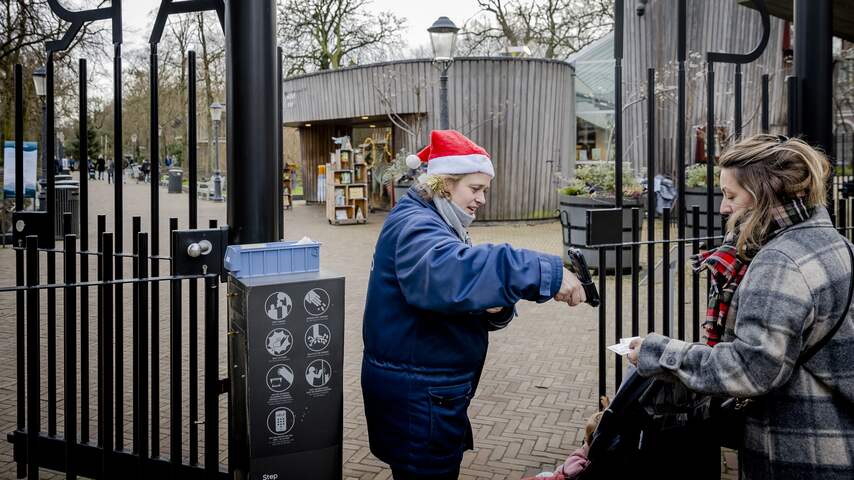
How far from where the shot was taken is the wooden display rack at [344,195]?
62.2 feet

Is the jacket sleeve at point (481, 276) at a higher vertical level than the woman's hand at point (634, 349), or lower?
higher

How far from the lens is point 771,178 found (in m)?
1.96

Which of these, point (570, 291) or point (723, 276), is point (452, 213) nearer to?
point (570, 291)

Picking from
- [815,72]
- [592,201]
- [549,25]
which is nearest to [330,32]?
[549,25]

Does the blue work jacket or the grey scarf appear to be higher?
the grey scarf

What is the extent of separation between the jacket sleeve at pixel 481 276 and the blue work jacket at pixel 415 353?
0.03 meters

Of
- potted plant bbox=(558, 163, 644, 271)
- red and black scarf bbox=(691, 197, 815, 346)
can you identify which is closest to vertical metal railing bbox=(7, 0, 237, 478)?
red and black scarf bbox=(691, 197, 815, 346)

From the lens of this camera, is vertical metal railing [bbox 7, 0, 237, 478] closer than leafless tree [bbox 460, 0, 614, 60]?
Yes

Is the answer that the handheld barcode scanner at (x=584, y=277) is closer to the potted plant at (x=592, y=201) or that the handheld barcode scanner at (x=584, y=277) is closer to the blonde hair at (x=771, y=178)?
the blonde hair at (x=771, y=178)

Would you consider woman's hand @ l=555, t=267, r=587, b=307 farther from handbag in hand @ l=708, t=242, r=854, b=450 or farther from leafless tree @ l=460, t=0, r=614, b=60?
leafless tree @ l=460, t=0, r=614, b=60

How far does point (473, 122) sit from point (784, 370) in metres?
16.8

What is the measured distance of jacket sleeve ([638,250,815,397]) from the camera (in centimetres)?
183

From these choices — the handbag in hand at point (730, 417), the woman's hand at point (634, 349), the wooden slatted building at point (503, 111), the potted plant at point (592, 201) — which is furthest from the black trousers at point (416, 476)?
the wooden slatted building at point (503, 111)

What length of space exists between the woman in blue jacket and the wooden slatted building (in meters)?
15.6
